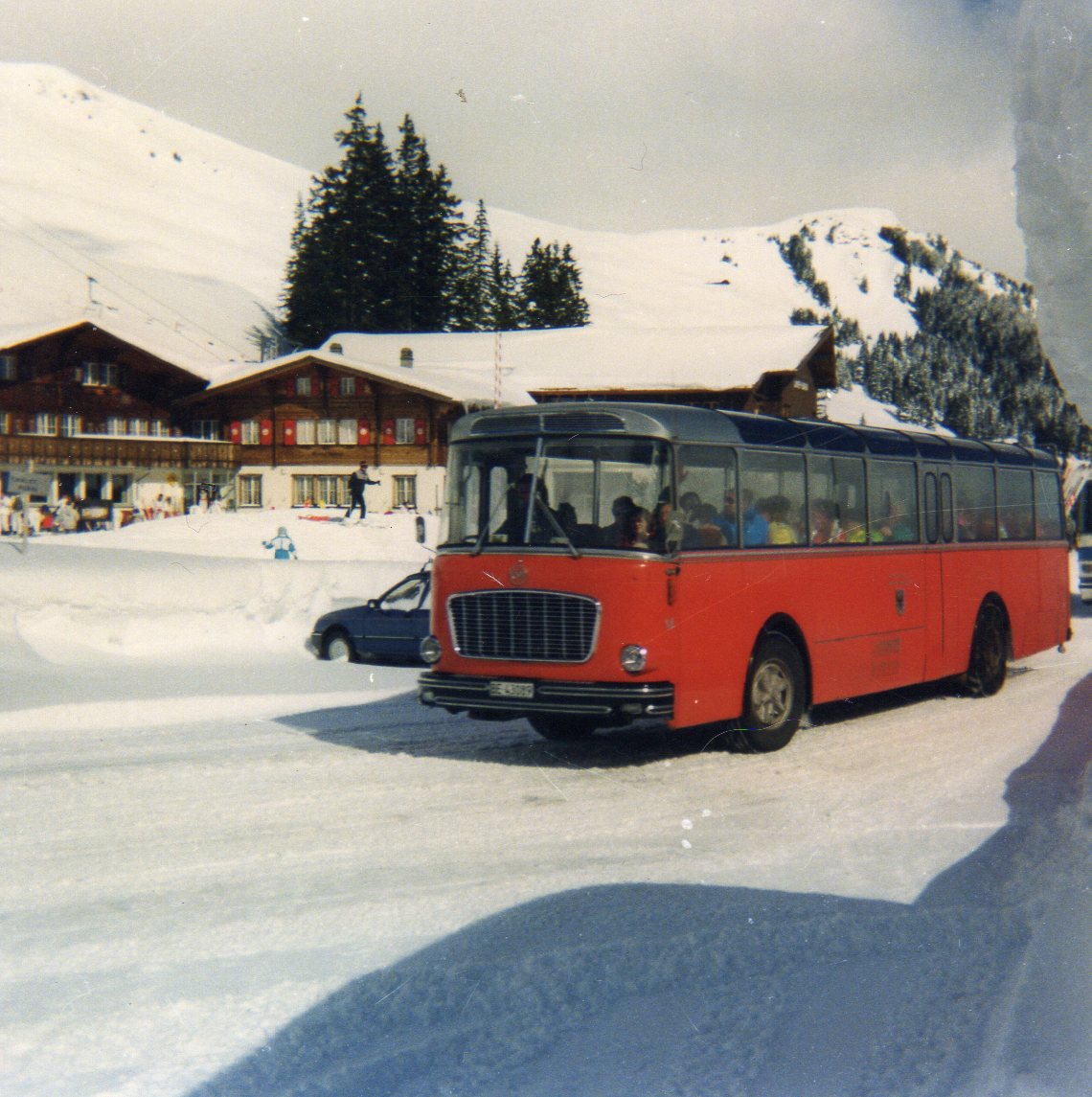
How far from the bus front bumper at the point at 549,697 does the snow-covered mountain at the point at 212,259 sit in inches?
2919

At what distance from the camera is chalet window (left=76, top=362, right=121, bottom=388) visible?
5994cm

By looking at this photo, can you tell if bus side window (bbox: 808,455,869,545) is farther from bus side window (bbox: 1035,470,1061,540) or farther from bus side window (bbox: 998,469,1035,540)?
bus side window (bbox: 1035,470,1061,540)

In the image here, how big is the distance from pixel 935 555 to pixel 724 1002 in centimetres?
946

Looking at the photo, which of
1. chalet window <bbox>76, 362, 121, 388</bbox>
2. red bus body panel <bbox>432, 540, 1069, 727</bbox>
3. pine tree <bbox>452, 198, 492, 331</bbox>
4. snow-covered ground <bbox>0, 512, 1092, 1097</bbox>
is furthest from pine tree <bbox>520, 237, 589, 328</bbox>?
snow-covered ground <bbox>0, 512, 1092, 1097</bbox>

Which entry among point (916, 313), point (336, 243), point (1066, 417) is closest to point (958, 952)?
point (1066, 417)

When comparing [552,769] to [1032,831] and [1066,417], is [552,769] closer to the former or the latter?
[1032,831]

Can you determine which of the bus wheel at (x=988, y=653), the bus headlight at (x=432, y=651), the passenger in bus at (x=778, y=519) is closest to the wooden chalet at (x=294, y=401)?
the bus wheel at (x=988, y=653)

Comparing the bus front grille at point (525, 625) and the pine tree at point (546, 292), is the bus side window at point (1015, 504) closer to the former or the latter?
the bus front grille at point (525, 625)

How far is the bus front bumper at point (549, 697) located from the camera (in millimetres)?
9820

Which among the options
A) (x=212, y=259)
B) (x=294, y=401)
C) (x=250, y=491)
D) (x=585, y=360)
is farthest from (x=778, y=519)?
(x=212, y=259)

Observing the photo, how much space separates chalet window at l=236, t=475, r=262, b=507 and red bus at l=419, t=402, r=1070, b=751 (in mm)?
49441

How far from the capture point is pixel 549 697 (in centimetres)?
1006

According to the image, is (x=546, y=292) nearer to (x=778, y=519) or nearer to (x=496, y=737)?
(x=496, y=737)

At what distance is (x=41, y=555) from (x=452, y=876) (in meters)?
14.4
